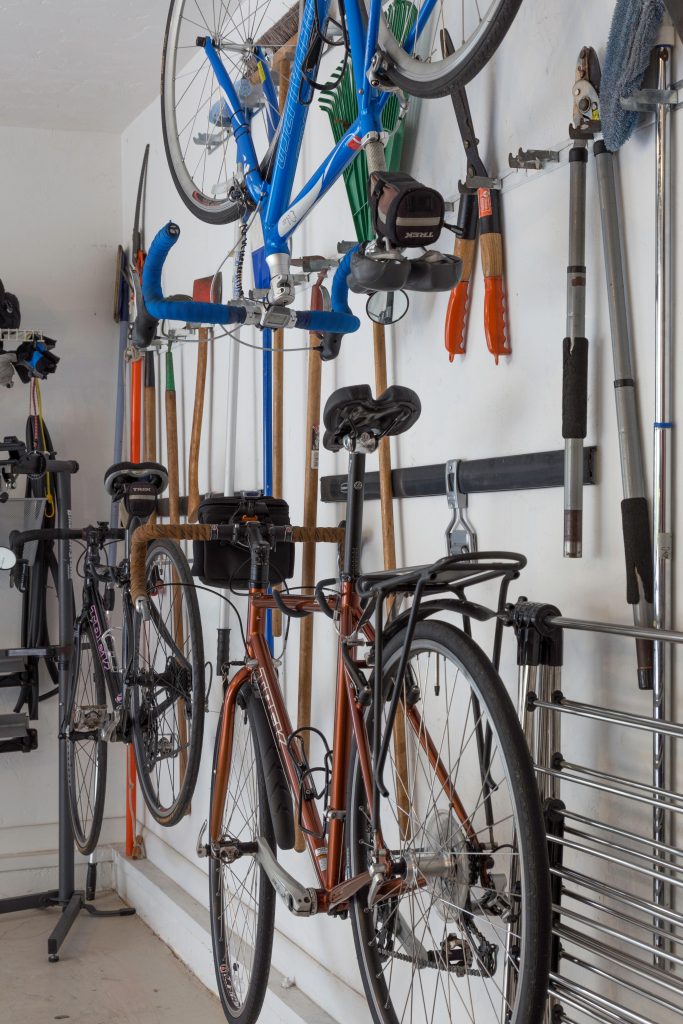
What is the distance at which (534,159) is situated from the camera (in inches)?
64.1

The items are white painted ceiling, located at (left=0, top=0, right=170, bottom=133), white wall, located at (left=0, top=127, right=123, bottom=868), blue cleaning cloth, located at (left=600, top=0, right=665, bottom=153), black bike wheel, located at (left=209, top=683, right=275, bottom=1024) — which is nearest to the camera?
blue cleaning cloth, located at (left=600, top=0, right=665, bottom=153)

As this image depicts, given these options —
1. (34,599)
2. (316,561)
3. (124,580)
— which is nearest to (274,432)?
(316,561)

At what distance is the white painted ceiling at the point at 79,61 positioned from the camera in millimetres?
3051

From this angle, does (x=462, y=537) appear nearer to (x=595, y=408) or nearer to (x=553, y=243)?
(x=595, y=408)

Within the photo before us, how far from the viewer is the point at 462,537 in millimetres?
1920

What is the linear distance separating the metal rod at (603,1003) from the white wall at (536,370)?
0.60 ft

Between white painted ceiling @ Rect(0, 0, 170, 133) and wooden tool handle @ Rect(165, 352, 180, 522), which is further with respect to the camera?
wooden tool handle @ Rect(165, 352, 180, 522)

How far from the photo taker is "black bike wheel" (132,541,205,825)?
257 cm

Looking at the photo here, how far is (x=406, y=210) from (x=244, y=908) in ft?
6.22

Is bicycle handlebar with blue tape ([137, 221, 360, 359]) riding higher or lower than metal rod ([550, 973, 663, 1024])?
higher

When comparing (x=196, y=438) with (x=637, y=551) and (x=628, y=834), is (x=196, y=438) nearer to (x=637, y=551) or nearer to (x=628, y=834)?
(x=637, y=551)

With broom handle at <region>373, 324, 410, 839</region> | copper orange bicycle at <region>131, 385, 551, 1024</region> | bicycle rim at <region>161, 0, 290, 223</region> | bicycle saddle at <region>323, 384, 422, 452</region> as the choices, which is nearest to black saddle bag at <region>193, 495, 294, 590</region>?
copper orange bicycle at <region>131, 385, 551, 1024</region>

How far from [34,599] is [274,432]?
1573mm

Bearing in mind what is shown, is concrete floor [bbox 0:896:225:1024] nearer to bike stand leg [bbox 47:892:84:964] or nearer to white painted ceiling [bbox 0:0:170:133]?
bike stand leg [bbox 47:892:84:964]
